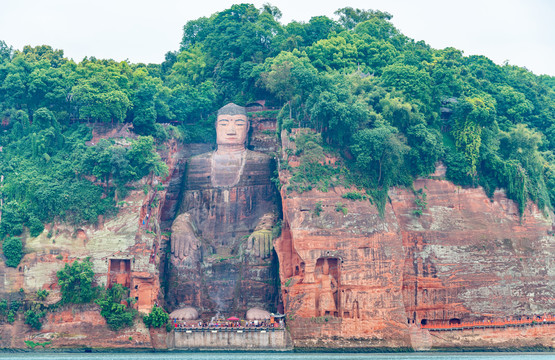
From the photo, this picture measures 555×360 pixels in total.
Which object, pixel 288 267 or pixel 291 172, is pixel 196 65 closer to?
pixel 291 172

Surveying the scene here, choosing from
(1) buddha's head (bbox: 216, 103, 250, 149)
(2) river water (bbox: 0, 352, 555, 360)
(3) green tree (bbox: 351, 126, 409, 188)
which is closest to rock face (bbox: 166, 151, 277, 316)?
(1) buddha's head (bbox: 216, 103, 250, 149)

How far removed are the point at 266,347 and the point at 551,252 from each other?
19.1m

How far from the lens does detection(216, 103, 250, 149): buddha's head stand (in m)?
59.0

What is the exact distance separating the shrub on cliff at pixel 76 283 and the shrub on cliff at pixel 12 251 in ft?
8.33

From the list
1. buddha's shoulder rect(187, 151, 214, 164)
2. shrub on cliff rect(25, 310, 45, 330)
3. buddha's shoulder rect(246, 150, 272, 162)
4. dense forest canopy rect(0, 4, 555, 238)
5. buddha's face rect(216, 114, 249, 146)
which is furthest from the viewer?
buddha's face rect(216, 114, 249, 146)

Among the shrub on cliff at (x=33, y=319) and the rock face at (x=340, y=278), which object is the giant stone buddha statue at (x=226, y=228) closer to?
the rock face at (x=340, y=278)

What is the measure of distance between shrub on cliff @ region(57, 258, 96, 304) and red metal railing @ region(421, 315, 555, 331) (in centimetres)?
1935

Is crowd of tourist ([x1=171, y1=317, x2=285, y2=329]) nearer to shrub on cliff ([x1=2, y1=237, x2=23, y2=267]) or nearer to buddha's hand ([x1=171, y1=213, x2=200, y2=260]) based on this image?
buddha's hand ([x1=171, y1=213, x2=200, y2=260])

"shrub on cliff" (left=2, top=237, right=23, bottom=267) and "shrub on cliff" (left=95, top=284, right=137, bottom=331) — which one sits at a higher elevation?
"shrub on cliff" (left=2, top=237, right=23, bottom=267)

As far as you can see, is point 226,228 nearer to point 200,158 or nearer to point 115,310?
point 200,158

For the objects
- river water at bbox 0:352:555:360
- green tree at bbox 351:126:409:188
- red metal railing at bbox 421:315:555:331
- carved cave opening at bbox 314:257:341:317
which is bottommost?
river water at bbox 0:352:555:360

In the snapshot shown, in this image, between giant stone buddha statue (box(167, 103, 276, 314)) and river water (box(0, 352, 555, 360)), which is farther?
giant stone buddha statue (box(167, 103, 276, 314))

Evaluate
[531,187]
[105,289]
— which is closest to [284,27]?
[531,187]

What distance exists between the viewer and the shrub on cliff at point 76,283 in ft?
166
